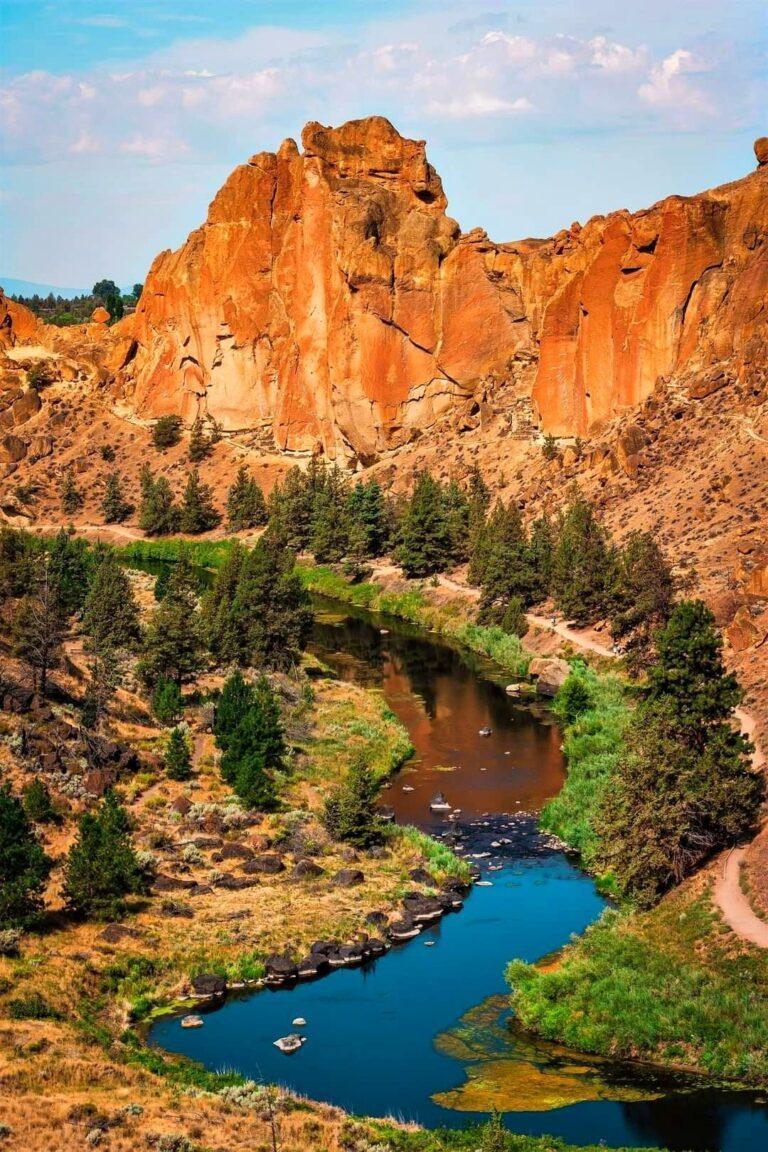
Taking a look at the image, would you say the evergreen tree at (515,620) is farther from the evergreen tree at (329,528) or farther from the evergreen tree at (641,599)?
the evergreen tree at (329,528)

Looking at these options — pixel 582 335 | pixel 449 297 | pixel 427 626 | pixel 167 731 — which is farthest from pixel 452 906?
pixel 449 297

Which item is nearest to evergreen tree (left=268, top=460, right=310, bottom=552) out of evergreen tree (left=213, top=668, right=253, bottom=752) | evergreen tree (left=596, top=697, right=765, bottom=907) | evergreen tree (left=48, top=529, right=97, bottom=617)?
evergreen tree (left=48, top=529, right=97, bottom=617)

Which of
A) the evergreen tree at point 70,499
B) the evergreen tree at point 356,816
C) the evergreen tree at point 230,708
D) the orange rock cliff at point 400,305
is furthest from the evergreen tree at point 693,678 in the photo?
the evergreen tree at point 70,499

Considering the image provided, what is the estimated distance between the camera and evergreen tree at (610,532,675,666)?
6394cm

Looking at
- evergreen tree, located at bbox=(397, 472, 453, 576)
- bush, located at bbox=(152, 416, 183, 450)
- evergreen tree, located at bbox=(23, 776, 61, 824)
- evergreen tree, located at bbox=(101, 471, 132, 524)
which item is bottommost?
evergreen tree, located at bbox=(23, 776, 61, 824)

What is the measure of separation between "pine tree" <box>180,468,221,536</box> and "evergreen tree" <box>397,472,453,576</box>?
23.8 metres

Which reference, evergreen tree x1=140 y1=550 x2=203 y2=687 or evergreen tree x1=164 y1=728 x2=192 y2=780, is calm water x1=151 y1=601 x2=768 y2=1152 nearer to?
evergreen tree x1=164 y1=728 x2=192 y2=780

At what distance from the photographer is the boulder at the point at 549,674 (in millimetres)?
64000

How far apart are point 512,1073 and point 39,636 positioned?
86.3 feet

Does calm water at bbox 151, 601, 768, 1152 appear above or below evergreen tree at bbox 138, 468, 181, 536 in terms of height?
below

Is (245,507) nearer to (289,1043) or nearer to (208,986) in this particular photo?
(208,986)

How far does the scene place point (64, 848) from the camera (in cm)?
4091

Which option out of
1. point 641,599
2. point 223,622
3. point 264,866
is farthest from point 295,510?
point 264,866

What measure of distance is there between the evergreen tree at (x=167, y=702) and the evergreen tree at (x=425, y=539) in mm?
33774
